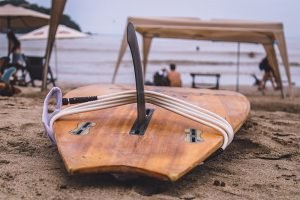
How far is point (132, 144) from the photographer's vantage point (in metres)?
2.63

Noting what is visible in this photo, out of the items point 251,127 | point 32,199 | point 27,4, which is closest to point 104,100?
point 32,199

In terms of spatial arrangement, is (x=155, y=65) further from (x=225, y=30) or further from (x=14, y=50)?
(x=225, y=30)

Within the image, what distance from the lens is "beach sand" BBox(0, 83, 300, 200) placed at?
2324mm

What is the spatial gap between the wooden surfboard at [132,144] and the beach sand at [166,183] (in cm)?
13

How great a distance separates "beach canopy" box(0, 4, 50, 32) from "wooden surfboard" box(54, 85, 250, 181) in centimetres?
772

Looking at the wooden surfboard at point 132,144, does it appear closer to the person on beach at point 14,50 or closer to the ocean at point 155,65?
the person on beach at point 14,50

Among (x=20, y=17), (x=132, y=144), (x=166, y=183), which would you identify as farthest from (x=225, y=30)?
(x=166, y=183)

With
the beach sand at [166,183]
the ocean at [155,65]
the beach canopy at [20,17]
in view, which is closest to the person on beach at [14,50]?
the beach canopy at [20,17]

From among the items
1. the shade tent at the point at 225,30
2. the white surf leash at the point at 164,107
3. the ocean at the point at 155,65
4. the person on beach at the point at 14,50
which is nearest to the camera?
the white surf leash at the point at 164,107

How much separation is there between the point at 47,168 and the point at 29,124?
53.9 inches

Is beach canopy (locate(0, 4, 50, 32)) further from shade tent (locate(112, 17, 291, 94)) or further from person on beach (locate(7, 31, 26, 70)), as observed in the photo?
shade tent (locate(112, 17, 291, 94))

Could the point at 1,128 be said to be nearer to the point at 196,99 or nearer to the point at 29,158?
the point at 29,158

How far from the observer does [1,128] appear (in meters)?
3.77

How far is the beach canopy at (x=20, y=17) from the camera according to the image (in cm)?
1039
